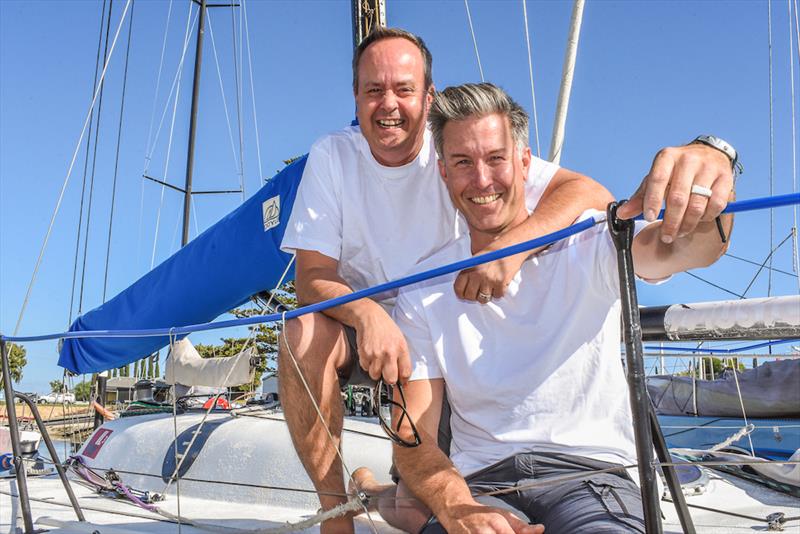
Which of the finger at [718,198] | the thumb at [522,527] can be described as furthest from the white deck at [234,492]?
the finger at [718,198]

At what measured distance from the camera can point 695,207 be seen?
3.43 ft

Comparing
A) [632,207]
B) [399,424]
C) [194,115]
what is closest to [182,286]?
[399,424]

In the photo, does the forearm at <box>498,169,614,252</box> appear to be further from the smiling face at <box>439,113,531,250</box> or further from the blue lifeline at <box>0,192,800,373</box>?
the blue lifeline at <box>0,192,800,373</box>

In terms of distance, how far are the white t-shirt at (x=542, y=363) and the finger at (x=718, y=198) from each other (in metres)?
0.36

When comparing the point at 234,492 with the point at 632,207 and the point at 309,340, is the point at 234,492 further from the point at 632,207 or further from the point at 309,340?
the point at 632,207

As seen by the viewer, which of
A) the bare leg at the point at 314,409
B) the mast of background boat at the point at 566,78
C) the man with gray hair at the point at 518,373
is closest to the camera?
the man with gray hair at the point at 518,373

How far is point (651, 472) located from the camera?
1036 millimetres

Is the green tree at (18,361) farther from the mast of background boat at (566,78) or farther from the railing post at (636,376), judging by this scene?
the railing post at (636,376)

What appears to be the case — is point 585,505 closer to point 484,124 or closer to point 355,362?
point 355,362


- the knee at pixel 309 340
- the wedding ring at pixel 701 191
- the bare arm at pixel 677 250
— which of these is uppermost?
the wedding ring at pixel 701 191

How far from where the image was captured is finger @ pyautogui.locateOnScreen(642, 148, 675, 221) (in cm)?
105

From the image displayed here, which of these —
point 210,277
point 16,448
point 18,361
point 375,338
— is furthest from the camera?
point 18,361

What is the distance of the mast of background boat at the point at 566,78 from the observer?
3.67 m

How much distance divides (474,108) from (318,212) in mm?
586
